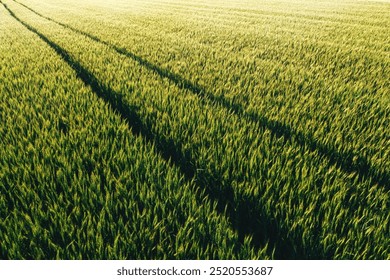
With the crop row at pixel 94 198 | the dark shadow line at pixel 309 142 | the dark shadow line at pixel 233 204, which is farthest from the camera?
the dark shadow line at pixel 309 142

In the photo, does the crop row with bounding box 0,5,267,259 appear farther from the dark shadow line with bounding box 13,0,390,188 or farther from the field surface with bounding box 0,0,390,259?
the dark shadow line with bounding box 13,0,390,188

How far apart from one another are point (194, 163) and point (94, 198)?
2.24 ft

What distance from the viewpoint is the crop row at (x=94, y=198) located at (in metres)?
1.26

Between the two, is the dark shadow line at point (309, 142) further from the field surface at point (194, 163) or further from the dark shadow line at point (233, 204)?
the dark shadow line at point (233, 204)

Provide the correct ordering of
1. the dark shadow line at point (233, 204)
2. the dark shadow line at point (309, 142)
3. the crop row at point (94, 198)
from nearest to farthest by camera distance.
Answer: the crop row at point (94, 198), the dark shadow line at point (233, 204), the dark shadow line at point (309, 142)

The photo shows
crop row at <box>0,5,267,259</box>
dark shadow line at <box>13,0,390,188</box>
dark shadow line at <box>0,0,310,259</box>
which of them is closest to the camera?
crop row at <box>0,5,267,259</box>

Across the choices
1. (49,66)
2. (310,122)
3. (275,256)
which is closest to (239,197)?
(275,256)

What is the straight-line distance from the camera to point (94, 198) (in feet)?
4.88

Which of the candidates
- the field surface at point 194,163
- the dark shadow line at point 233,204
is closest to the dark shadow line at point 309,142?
the field surface at point 194,163

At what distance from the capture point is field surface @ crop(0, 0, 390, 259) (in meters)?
1.31

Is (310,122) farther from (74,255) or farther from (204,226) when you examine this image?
(74,255)

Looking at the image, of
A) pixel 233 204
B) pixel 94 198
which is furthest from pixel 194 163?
pixel 94 198

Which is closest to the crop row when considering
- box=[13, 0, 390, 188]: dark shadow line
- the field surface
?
the field surface

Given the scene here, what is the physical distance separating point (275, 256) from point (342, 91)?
251 centimetres
